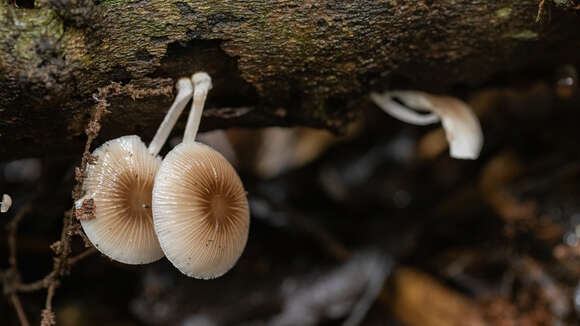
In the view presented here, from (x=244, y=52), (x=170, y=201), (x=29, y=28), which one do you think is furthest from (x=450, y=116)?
(x=29, y=28)

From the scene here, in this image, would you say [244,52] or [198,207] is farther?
[244,52]

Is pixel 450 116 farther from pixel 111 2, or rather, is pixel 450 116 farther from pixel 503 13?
pixel 111 2

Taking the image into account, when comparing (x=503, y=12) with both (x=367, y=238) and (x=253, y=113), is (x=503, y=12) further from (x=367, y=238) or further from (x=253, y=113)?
(x=367, y=238)

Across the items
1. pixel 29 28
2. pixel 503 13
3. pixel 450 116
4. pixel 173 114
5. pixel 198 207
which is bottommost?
pixel 450 116

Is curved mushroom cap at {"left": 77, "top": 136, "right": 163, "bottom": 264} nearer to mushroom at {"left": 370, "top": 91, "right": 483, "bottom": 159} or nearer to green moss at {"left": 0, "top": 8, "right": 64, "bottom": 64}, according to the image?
green moss at {"left": 0, "top": 8, "right": 64, "bottom": 64}

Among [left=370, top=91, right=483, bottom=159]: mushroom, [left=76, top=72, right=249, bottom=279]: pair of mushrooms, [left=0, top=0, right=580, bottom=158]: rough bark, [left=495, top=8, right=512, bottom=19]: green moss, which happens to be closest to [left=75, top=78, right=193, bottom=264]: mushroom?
[left=76, top=72, right=249, bottom=279]: pair of mushrooms

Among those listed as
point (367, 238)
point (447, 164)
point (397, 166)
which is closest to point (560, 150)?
point (447, 164)
